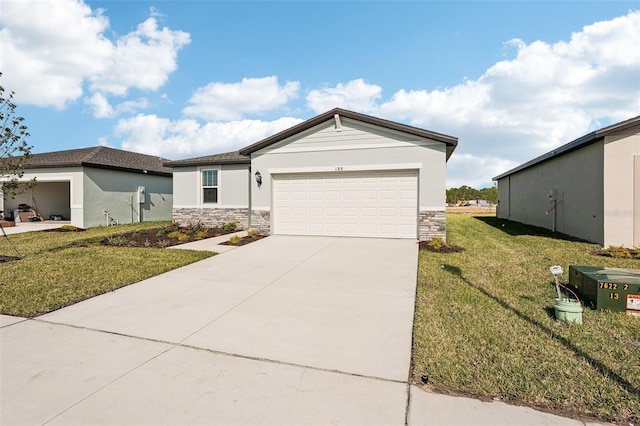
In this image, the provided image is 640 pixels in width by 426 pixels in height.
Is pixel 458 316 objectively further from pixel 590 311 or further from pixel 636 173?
pixel 636 173

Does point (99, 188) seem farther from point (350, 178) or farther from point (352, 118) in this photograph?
point (352, 118)

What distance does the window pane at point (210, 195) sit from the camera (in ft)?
48.6

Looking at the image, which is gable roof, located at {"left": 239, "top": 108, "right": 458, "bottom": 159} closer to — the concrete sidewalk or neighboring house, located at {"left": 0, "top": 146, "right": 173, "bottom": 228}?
the concrete sidewalk

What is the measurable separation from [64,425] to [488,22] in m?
11.4

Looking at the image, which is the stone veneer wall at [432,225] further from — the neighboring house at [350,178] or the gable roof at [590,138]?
the gable roof at [590,138]

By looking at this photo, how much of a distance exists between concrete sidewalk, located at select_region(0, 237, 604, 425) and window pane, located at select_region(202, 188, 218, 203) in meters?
9.55

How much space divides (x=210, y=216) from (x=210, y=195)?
3.40 feet

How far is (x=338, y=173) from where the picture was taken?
37.1ft

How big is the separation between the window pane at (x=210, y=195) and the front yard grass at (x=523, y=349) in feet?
38.0

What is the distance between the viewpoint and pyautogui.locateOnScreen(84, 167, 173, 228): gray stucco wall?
15250mm

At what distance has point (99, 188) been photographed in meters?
15.7

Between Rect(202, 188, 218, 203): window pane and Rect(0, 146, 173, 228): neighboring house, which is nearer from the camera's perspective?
Rect(202, 188, 218, 203): window pane

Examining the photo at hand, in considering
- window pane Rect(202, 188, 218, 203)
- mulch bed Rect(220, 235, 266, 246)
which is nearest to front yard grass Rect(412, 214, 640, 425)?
mulch bed Rect(220, 235, 266, 246)

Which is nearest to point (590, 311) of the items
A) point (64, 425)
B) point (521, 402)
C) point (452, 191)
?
point (521, 402)
